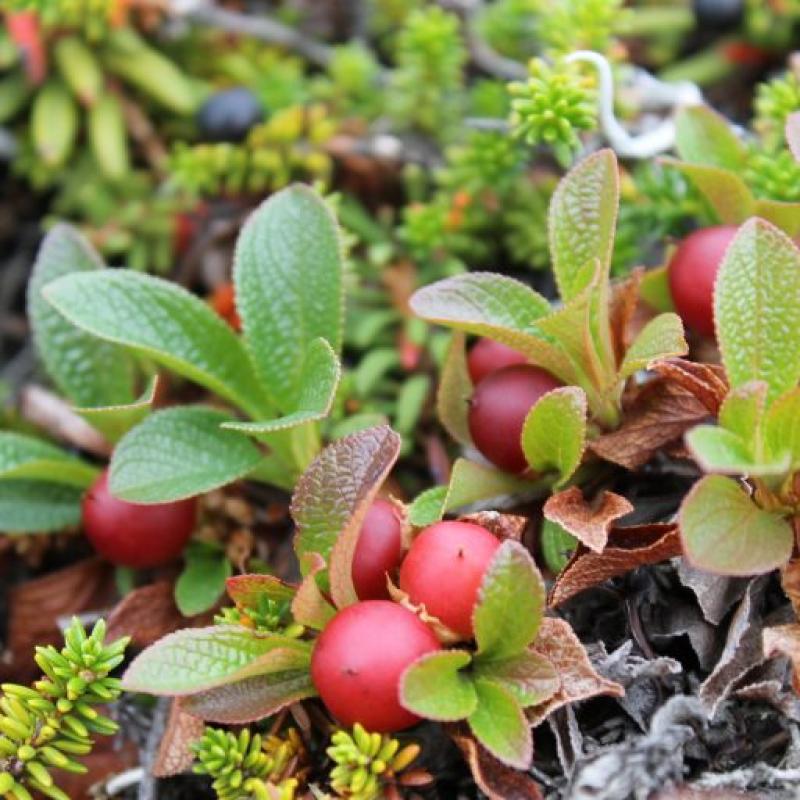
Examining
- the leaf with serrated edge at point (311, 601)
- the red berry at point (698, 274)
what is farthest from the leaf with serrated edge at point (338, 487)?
the red berry at point (698, 274)

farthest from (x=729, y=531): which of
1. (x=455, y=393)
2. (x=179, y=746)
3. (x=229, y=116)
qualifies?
(x=229, y=116)

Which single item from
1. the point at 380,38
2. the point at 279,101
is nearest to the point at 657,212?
the point at 279,101

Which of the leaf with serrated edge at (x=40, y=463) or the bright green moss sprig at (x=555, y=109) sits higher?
the bright green moss sprig at (x=555, y=109)

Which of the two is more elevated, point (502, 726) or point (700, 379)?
point (700, 379)

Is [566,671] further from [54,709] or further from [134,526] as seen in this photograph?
[134,526]

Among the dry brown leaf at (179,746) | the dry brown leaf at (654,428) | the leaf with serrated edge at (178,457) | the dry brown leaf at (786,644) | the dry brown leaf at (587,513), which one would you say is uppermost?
the dry brown leaf at (654,428)

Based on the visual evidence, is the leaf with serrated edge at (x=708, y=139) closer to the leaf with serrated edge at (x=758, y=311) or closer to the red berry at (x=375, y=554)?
the leaf with serrated edge at (x=758, y=311)

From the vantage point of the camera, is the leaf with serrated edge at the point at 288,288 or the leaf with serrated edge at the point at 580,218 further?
the leaf with serrated edge at the point at 288,288
